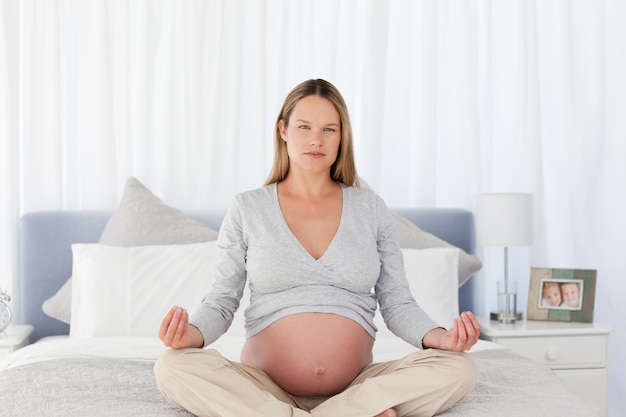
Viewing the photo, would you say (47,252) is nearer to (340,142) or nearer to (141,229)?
(141,229)

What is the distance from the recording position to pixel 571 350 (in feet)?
10.8

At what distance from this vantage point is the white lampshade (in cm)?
341

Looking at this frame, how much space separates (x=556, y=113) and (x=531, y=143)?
0.21m

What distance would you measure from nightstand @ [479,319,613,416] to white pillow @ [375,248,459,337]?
0.67 feet

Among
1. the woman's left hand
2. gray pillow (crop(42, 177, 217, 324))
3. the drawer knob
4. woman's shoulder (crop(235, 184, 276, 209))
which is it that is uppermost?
woman's shoulder (crop(235, 184, 276, 209))

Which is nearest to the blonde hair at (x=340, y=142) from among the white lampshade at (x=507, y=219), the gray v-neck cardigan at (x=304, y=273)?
the gray v-neck cardigan at (x=304, y=273)

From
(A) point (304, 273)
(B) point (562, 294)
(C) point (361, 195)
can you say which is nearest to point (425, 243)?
(B) point (562, 294)

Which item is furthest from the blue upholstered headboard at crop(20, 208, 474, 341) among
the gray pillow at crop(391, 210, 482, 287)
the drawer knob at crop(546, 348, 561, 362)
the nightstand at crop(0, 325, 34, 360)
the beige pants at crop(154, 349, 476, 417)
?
the drawer knob at crop(546, 348, 561, 362)

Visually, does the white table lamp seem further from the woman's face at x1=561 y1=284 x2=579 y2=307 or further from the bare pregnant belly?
the bare pregnant belly

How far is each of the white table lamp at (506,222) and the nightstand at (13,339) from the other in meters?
1.80

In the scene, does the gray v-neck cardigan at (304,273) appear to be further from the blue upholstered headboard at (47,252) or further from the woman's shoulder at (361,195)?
the blue upholstered headboard at (47,252)

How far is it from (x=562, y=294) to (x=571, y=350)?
30 centimetres

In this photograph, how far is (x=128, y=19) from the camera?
362 centimetres

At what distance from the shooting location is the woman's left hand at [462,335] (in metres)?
1.92
